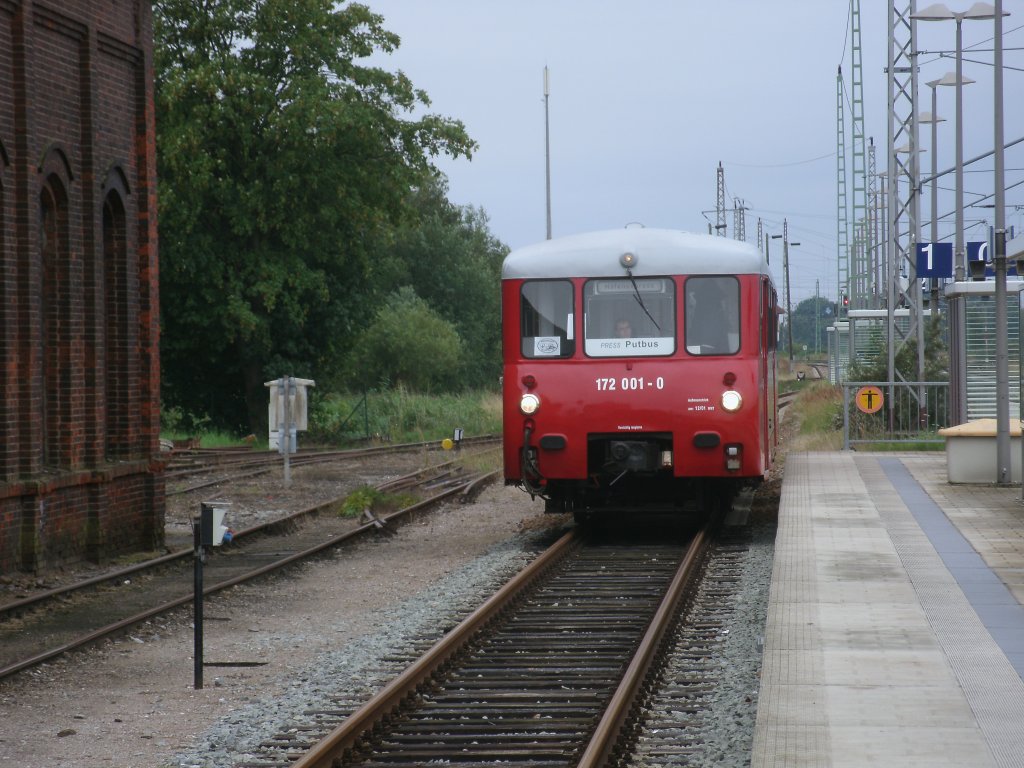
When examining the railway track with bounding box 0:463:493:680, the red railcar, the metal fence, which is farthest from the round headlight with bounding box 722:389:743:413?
the metal fence

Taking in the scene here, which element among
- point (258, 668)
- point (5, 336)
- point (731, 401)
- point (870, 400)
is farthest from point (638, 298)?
point (870, 400)

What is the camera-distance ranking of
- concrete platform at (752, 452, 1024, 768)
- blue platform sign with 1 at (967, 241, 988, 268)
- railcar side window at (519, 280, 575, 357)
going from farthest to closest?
blue platform sign with 1 at (967, 241, 988, 268), railcar side window at (519, 280, 575, 357), concrete platform at (752, 452, 1024, 768)

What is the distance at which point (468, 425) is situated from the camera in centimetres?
4344

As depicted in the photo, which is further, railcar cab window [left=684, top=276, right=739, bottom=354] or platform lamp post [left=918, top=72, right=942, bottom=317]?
platform lamp post [left=918, top=72, right=942, bottom=317]

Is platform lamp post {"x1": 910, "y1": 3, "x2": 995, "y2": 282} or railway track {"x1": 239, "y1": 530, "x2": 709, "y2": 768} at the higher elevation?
platform lamp post {"x1": 910, "y1": 3, "x2": 995, "y2": 282}

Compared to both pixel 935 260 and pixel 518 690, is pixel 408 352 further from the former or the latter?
pixel 518 690

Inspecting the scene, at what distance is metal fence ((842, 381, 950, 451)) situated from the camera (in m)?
25.1

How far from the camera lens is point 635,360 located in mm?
14914

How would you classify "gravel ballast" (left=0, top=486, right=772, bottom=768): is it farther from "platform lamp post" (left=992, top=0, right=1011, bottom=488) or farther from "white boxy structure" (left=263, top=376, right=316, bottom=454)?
"white boxy structure" (left=263, top=376, right=316, bottom=454)

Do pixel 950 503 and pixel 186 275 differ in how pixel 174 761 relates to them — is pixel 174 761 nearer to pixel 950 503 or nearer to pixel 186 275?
pixel 950 503

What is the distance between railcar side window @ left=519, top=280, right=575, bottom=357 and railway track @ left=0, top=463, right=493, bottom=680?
3.16 metres

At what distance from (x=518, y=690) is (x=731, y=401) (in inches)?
252

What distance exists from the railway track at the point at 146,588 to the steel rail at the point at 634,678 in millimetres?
3831

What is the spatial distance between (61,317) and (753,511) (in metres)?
9.03
